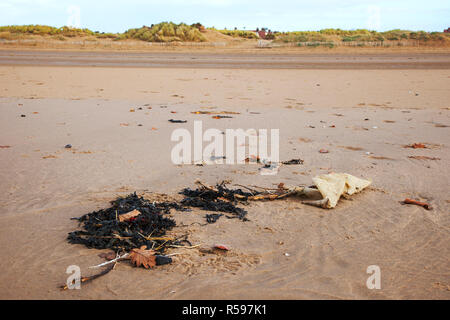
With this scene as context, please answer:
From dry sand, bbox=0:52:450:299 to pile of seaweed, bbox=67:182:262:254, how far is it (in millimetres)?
123

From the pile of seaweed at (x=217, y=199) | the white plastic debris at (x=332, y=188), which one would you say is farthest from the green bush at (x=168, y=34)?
the white plastic debris at (x=332, y=188)

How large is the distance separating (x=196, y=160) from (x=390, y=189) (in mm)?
2413

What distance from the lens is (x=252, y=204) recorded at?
136 inches

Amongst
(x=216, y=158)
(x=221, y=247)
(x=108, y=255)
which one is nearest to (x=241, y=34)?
(x=216, y=158)

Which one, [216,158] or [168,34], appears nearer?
[216,158]

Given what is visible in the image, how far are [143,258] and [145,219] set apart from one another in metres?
0.49

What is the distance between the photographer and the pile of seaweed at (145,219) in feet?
9.00

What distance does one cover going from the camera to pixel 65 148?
5211mm

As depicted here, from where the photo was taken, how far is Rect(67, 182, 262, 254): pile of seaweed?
2.74 m

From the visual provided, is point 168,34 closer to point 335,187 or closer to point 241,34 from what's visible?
point 241,34
